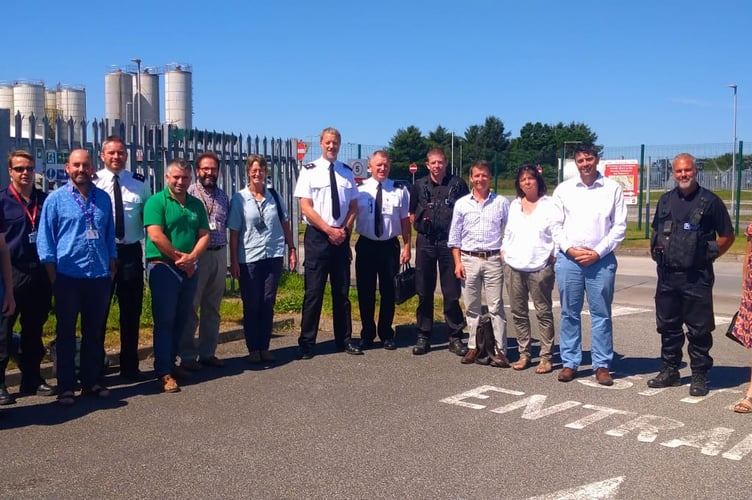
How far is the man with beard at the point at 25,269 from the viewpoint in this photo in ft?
20.1

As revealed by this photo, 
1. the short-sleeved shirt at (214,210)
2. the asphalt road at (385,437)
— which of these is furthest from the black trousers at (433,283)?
the short-sleeved shirt at (214,210)

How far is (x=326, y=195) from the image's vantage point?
7.83 m

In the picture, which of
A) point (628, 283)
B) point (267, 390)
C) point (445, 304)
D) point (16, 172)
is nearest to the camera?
point (16, 172)

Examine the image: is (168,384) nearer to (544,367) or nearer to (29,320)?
(29,320)

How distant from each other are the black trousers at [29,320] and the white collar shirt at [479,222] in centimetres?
369

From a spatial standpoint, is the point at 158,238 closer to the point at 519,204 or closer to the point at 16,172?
the point at 16,172

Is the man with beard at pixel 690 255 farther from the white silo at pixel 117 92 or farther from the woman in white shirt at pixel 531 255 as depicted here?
the white silo at pixel 117 92

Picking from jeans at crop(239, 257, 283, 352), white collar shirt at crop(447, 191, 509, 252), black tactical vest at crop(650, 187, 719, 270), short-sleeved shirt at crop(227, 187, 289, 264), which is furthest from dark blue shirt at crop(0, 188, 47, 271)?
black tactical vest at crop(650, 187, 719, 270)

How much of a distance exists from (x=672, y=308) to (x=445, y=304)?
2.33 m

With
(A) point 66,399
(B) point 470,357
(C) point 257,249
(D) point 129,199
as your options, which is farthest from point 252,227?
(B) point 470,357

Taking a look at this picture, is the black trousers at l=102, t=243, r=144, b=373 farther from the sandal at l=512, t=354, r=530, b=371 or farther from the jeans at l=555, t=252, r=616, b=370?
the jeans at l=555, t=252, r=616, b=370

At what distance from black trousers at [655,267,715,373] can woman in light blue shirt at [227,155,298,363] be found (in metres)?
3.50

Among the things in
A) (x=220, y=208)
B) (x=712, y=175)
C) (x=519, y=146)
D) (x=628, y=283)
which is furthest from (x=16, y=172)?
(x=519, y=146)

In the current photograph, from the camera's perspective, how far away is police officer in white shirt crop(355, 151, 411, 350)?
26.6ft
